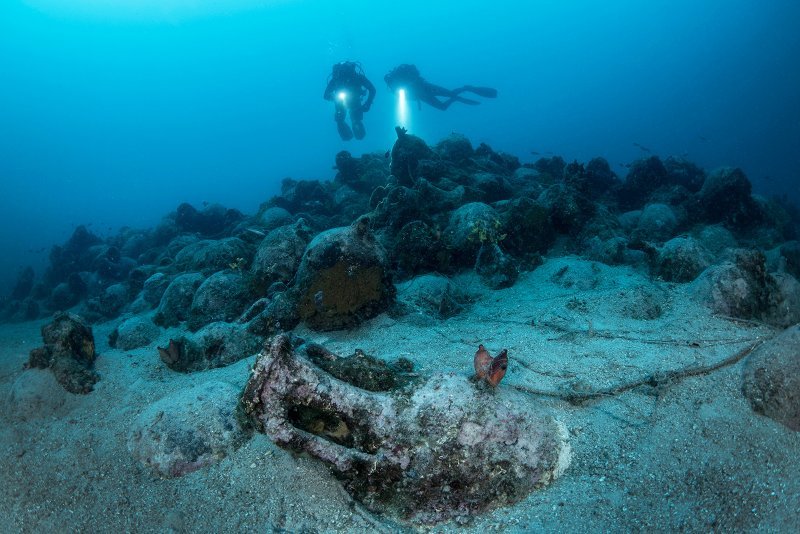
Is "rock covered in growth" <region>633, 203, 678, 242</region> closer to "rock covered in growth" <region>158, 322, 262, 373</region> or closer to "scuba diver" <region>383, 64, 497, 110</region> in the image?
"rock covered in growth" <region>158, 322, 262, 373</region>

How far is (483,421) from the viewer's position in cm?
314

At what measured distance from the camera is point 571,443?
335cm

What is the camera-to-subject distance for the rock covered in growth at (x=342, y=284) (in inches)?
249

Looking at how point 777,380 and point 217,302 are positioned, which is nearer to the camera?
point 777,380

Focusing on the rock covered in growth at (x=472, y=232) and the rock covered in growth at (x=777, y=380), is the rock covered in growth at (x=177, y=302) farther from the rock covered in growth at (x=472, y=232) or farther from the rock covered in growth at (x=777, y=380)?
the rock covered in growth at (x=777, y=380)

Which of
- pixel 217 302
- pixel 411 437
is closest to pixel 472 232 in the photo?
pixel 217 302

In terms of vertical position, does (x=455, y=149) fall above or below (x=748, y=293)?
above

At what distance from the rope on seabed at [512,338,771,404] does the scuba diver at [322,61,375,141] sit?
26.2 m

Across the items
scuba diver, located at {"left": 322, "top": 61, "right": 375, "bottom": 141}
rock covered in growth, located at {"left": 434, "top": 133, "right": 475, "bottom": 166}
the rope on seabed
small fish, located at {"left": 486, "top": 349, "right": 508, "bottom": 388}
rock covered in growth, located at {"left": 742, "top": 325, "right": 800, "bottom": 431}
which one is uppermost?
scuba diver, located at {"left": 322, "top": 61, "right": 375, "bottom": 141}

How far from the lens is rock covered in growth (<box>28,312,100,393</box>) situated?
537 centimetres

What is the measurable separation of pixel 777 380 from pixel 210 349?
7024mm

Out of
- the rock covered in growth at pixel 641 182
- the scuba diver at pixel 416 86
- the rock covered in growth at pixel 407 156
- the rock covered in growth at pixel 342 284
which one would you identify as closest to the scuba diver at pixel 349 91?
the scuba diver at pixel 416 86

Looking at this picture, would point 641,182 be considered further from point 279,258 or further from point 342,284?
point 279,258

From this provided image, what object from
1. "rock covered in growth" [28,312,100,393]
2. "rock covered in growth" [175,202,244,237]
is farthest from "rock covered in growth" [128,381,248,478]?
"rock covered in growth" [175,202,244,237]
